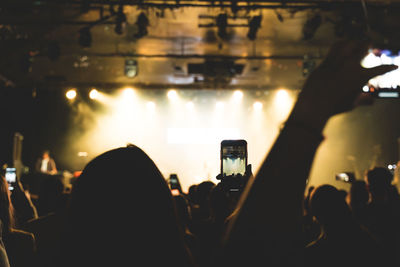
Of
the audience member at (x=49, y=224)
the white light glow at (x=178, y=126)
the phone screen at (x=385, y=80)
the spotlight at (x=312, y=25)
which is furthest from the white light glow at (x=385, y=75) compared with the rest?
the white light glow at (x=178, y=126)

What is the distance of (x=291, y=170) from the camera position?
612mm

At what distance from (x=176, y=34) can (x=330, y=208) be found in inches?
305

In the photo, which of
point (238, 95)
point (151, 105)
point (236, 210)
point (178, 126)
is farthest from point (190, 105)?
point (236, 210)

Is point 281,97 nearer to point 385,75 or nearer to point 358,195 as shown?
point 358,195

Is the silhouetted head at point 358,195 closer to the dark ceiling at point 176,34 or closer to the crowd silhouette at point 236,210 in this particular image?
the crowd silhouette at point 236,210

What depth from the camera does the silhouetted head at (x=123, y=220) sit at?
93 cm

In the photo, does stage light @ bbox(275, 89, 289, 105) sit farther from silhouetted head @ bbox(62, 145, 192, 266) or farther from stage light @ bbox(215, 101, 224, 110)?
silhouetted head @ bbox(62, 145, 192, 266)

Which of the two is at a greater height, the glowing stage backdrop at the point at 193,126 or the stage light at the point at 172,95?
the stage light at the point at 172,95

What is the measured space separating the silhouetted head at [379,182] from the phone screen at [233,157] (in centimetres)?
219

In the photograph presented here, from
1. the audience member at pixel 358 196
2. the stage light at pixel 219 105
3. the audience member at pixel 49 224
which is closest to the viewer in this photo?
the audience member at pixel 49 224

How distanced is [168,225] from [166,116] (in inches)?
569

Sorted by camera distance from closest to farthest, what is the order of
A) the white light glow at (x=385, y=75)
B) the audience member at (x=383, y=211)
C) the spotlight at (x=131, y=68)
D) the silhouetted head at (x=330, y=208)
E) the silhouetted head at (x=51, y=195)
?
the silhouetted head at (x=330, y=208)
the white light glow at (x=385, y=75)
the audience member at (x=383, y=211)
the silhouetted head at (x=51, y=195)
the spotlight at (x=131, y=68)

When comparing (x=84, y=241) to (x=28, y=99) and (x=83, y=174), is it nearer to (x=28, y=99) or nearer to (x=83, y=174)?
(x=83, y=174)

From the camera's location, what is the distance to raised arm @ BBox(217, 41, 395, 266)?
1.97ft
